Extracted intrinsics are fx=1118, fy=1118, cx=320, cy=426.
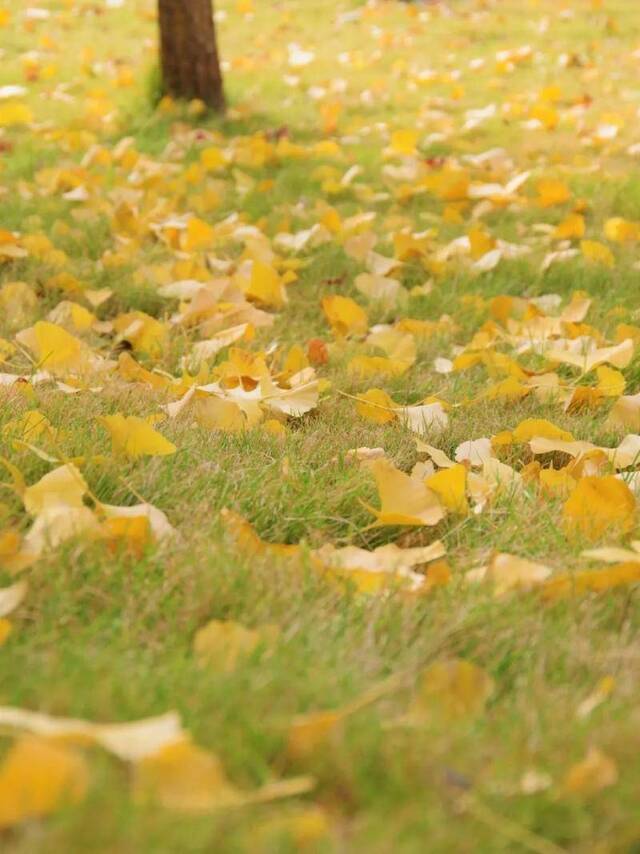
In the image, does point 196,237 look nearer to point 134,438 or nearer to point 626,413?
point 626,413

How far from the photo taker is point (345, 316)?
10.1ft

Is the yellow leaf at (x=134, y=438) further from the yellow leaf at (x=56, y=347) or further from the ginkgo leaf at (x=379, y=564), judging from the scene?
the yellow leaf at (x=56, y=347)

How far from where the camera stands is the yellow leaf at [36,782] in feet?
3.00

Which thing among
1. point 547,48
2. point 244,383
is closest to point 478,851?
point 244,383

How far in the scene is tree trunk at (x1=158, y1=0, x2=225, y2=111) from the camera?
575 centimetres

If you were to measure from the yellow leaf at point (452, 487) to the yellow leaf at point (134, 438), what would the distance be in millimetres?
437

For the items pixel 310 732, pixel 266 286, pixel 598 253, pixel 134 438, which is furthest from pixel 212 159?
pixel 310 732

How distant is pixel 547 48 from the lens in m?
8.38

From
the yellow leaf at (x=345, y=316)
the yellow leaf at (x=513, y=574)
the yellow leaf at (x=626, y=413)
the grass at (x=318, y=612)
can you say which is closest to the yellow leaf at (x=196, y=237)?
the grass at (x=318, y=612)

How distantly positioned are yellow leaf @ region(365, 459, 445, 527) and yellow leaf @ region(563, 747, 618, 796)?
0.71 meters

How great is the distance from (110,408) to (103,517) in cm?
68

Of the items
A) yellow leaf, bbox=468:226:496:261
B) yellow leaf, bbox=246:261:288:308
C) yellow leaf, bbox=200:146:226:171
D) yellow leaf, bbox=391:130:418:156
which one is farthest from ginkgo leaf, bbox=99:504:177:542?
yellow leaf, bbox=391:130:418:156

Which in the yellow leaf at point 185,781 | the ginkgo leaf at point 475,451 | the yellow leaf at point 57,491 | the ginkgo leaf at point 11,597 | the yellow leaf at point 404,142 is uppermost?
the yellow leaf at point 185,781

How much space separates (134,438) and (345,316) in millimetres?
1320
